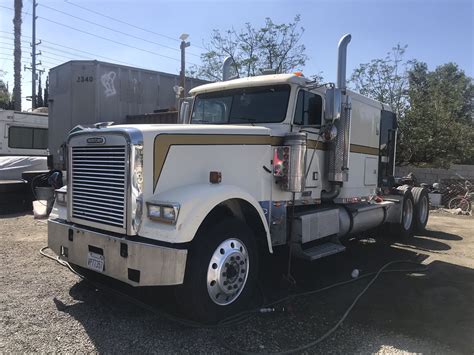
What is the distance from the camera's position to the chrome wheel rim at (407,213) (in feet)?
30.3

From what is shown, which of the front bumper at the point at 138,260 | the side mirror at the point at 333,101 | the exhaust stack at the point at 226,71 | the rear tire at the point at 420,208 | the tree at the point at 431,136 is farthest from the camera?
the tree at the point at 431,136

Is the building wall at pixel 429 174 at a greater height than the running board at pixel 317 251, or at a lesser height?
greater

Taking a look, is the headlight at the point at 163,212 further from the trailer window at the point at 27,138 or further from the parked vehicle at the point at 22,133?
the trailer window at the point at 27,138

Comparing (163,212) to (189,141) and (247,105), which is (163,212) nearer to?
(189,141)

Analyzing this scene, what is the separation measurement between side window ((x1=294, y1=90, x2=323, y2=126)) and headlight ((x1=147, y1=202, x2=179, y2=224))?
235cm

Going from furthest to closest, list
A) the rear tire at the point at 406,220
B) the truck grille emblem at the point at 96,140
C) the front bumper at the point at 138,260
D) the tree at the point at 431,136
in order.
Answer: the tree at the point at 431,136 < the rear tire at the point at 406,220 < the truck grille emblem at the point at 96,140 < the front bumper at the point at 138,260

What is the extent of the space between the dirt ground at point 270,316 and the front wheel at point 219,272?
0.68ft

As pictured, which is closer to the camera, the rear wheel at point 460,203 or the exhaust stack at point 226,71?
the exhaust stack at point 226,71

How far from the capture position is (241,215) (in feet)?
15.1

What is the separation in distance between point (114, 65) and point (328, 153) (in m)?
7.75

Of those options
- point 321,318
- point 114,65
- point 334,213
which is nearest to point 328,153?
point 334,213

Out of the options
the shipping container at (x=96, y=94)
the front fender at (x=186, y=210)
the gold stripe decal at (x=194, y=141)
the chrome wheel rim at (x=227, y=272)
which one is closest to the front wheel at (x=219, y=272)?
the chrome wheel rim at (x=227, y=272)

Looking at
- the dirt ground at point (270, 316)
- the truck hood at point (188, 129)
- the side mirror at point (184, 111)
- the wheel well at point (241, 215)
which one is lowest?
the dirt ground at point (270, 316)

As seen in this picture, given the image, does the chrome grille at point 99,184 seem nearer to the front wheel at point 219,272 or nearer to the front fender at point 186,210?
the front fender at point 186,210
